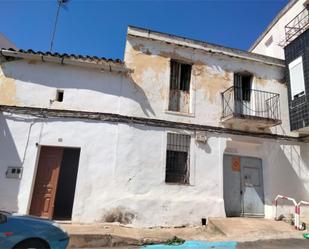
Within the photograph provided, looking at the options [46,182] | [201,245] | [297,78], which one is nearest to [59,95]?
[46,182]

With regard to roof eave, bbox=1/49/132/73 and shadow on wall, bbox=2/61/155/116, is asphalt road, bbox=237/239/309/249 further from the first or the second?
roof eave, bbox=1/49/132/73

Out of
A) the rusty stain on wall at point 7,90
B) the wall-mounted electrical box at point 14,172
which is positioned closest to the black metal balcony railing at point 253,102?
the rusty stain on wall at point 7,90

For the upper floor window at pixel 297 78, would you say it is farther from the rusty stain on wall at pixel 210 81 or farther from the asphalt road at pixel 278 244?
the asphalt road at pixel 278 244

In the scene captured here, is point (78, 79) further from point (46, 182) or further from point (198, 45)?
point (198, 45)

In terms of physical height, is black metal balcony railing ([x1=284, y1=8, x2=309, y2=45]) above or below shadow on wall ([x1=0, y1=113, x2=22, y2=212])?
above

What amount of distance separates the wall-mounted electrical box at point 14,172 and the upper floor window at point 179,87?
5681mm

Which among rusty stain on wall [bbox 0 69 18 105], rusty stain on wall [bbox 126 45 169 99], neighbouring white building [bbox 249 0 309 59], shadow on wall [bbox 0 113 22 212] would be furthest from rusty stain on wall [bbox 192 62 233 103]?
shadow on wall [bbox 0 113 22 212]

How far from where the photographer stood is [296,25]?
13398 mm

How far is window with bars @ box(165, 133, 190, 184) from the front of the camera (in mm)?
9828

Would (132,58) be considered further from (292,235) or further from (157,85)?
(292,235)

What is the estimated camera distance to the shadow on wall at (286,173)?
1074 cm

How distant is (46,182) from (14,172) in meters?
1.04

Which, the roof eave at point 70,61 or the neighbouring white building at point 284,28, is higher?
the neighbouring white building at point 284,28

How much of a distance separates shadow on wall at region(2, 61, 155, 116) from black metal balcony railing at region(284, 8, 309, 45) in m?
8.42
